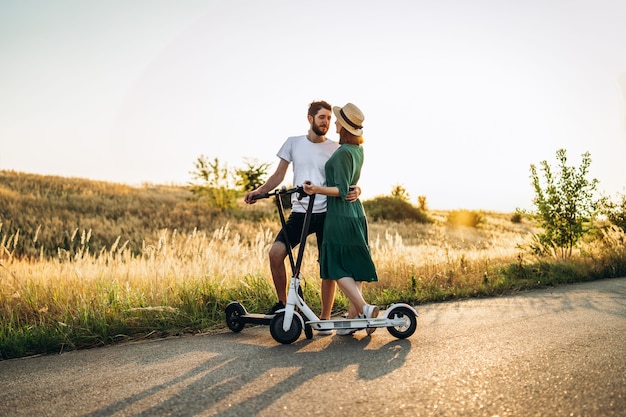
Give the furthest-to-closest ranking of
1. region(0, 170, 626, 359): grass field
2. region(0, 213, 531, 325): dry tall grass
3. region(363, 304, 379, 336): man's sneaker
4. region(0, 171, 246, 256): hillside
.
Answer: region(0, 171, 246, 256): hillside → region(0, 213, 531, 325): dry tall grass → region(0, 170, 626, 359): grass field → region(363, 304, 379, 336): man's sneaker

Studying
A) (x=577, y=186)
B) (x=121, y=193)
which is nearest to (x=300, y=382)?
(x=577, y=186)

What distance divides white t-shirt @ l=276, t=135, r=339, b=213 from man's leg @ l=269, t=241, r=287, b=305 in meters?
0.41

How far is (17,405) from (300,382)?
1878mm

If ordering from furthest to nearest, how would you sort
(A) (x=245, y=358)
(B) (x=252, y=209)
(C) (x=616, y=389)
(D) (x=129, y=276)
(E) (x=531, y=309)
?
(B) (x=252, y=209) → (D) (x=129, y=276) → (E) (x=531, y=309) → (A) (x=245, y=358) → (C) (x=616, y=389)

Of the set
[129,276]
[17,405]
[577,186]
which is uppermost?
[577,186]

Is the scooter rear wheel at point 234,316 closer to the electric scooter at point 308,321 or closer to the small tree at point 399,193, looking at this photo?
the electric scooter at point 308,321

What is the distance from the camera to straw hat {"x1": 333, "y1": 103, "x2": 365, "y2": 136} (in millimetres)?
5367

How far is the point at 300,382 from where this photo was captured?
3.92 m

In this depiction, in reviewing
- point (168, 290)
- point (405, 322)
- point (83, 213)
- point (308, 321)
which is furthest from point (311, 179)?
point (83, 213)

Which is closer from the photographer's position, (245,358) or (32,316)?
(245,358)

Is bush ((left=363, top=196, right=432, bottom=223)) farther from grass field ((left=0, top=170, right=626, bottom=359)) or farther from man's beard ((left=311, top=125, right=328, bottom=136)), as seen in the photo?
man's beard ((left=311, top=125, right=328, bottom=136))

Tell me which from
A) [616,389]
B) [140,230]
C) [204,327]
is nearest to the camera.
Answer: [616,389]

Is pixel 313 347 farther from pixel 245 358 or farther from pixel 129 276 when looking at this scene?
pixel 129 276

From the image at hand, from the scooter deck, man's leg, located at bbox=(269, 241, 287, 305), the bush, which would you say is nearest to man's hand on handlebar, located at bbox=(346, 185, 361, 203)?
man's leg, located at bbox=(269, 241, 287, 305)
